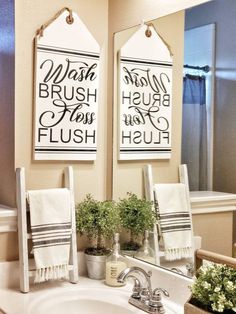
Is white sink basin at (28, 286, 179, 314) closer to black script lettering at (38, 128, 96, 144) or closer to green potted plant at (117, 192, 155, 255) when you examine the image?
green potted plant at (117, 192, 155, 255)

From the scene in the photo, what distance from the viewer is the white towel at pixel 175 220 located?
69.7 inches

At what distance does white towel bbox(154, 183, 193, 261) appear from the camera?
1770mm

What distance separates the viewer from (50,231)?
1935 millimetres

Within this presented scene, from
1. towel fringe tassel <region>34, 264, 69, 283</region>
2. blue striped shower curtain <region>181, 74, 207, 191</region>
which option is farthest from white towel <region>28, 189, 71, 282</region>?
blue striped shower curtain <region>181, 74, 207, 191</region>

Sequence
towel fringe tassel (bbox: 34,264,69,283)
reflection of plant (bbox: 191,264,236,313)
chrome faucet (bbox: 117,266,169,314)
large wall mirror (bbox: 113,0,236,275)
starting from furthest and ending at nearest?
1. towel fringe tassel (bbox: 34,264,69,283)
2. chrome faucet (bbox: 117,266,169,314)
3. large wall mirror (bbox: 113,0,236,275)
4. reflection of plant (bbox: 191,264,236,313)

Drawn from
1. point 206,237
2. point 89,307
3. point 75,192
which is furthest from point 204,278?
point 75,192

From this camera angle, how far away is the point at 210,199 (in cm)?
165

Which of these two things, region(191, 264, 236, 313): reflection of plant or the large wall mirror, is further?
the large wall mirror

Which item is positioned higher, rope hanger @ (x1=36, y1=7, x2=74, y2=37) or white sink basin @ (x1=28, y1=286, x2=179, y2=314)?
rope hanger @ (x1=36, y1=7, x2=74, y2=37)

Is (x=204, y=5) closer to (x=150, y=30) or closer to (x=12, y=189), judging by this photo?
(x=150, y=30)

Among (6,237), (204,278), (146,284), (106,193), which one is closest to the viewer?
(204,278)

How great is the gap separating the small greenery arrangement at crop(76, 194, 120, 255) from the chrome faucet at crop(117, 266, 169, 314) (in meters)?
0.28

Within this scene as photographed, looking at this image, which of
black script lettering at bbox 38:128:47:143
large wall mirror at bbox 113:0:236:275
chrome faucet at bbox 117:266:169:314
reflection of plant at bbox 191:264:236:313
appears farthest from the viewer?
black script lettering at bbox 38:128:47:143

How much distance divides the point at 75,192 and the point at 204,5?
103 cm
